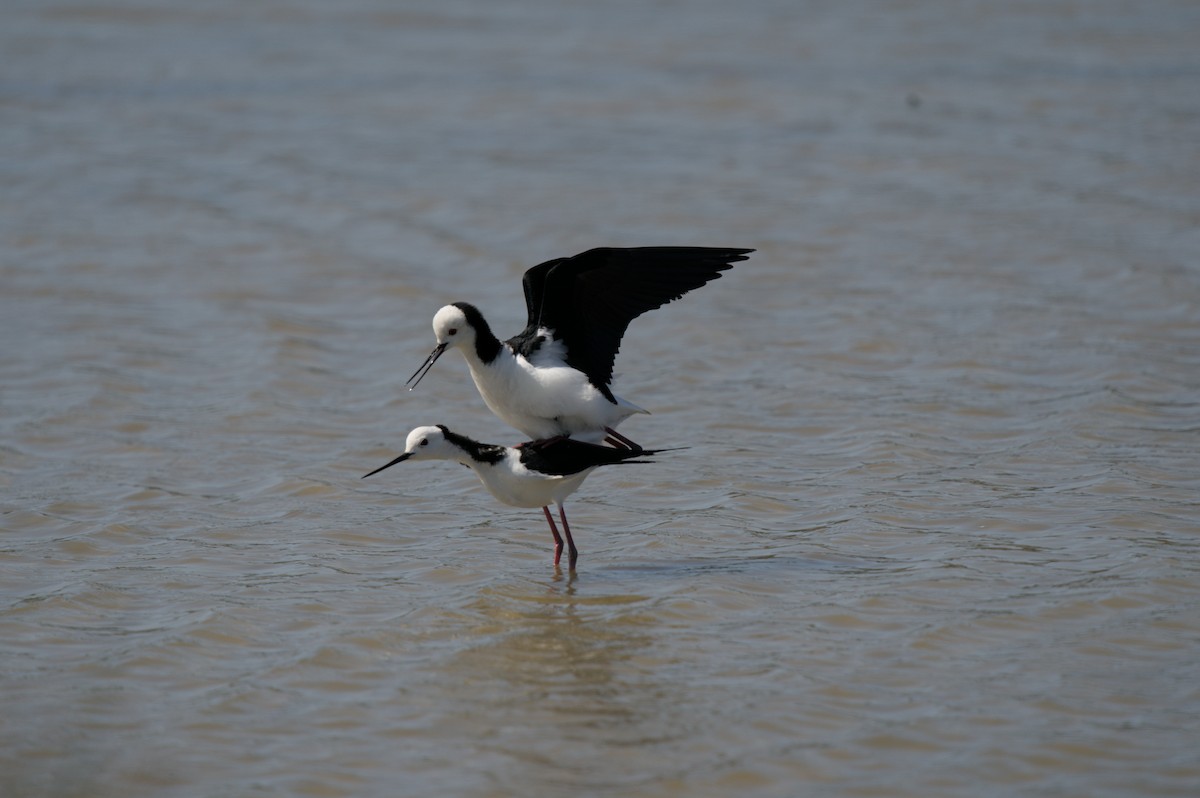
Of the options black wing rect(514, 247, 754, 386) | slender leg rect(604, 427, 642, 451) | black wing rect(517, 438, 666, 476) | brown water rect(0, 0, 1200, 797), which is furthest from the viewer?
black wing rect(514, 247, 754, 386)

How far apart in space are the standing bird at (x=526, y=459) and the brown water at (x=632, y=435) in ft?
1.25

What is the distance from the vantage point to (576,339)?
6.92 meters

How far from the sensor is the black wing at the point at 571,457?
6.49m

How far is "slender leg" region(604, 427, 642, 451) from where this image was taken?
6.65m

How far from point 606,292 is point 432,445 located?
1.08 meters

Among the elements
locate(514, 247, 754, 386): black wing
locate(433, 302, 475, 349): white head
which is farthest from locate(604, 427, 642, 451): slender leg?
locate(433, 302, 475, 349): white head

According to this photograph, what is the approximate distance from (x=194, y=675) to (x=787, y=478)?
324cm

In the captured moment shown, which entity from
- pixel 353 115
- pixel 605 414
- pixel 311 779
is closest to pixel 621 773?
pixel 311 779

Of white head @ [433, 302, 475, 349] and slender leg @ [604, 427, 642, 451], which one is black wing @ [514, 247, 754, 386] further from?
white head @ [433, 302, 475, 349]

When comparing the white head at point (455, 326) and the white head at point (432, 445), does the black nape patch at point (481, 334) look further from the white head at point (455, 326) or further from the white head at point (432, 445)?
the white head at point (432, 445)

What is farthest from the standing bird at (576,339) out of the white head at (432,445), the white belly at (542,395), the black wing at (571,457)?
the white head at (432,445)

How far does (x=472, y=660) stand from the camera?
566 centimetres

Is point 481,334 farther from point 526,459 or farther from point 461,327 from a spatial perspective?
point 526,459

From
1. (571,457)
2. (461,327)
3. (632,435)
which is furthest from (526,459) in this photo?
(632,435)
